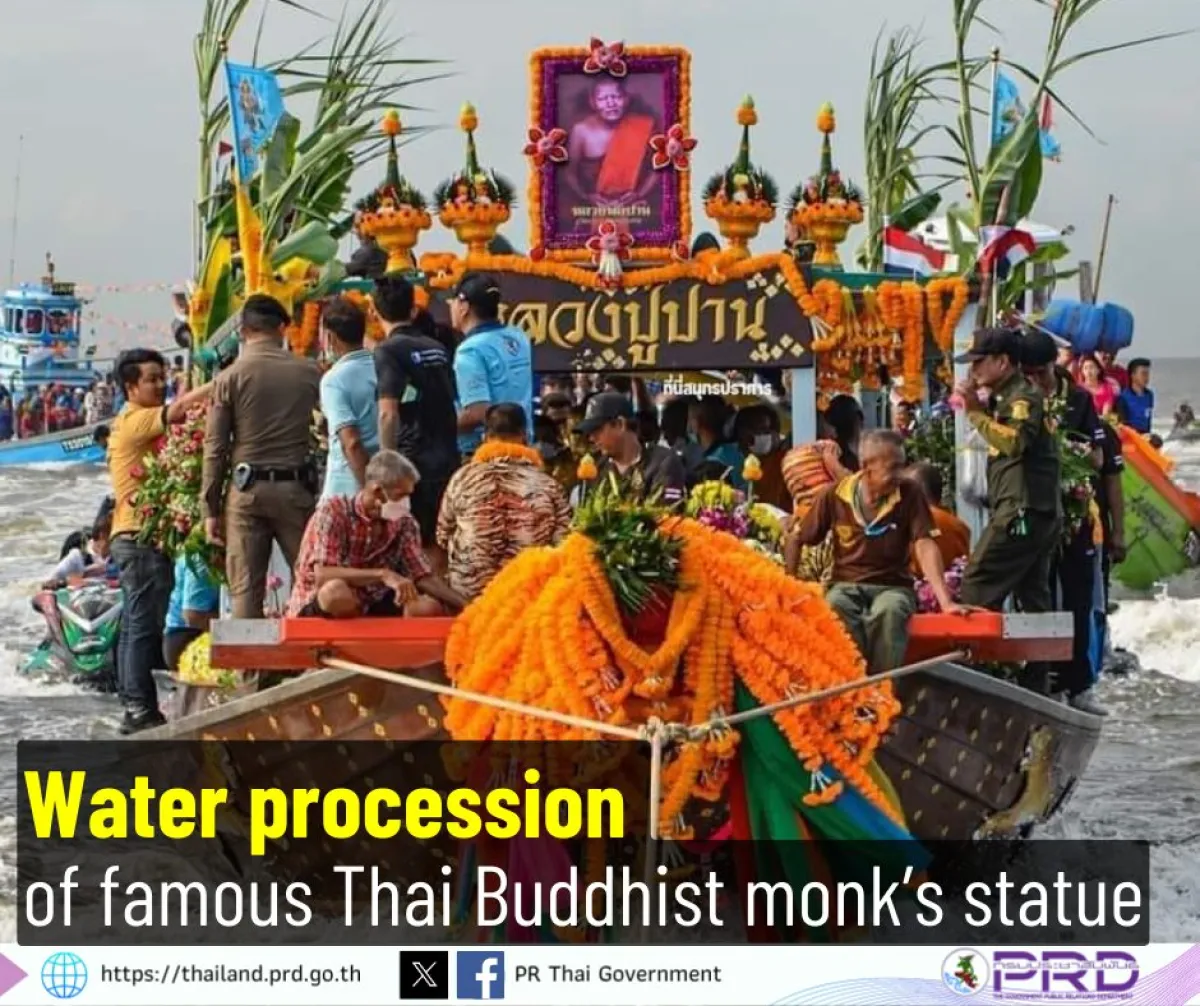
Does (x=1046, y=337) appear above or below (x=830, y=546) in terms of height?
above

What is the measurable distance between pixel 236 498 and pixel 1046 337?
12.0ft

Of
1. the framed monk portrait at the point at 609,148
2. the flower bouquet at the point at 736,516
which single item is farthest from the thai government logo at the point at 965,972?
the framed monk portrait at the point at 609,148

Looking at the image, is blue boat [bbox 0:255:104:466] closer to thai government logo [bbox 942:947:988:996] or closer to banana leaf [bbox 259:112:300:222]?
banana leaf [bbox 259:112:300:222]

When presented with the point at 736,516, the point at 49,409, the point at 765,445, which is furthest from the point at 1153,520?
the point at 49,409

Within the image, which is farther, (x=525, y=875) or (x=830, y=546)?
(x=830, y=546)

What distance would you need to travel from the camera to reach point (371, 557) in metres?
8.84

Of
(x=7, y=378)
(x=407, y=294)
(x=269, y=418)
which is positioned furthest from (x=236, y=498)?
(x=7, y=378)

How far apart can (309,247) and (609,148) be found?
60.2 inches

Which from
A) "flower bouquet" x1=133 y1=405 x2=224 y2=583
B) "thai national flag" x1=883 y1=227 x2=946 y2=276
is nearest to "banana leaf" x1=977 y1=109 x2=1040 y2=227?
"thai national flag" x1=883 y1=227 x2=946 y2=276

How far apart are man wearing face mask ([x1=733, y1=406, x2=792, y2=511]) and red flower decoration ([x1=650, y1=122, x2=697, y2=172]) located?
144cm

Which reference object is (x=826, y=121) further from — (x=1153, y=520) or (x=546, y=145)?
(x=1153, y=520)

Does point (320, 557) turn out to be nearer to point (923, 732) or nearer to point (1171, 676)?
point (923, 732)

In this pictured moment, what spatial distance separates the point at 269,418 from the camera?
10125 millimetres
